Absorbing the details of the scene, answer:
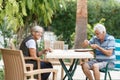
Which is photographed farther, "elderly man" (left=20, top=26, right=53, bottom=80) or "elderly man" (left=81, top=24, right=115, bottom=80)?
"elderly man" (left=81, top=24, right=115, bottom=80)

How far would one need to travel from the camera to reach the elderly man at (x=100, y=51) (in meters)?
6.87

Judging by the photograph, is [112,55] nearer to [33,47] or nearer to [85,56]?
[85,56]

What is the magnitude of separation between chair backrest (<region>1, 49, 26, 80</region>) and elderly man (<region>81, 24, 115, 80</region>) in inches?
71.1

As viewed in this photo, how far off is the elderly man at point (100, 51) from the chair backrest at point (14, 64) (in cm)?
181

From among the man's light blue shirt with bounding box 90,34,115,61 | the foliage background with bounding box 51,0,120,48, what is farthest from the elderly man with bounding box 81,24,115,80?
the foliage background with bounding box 51,0,120,48

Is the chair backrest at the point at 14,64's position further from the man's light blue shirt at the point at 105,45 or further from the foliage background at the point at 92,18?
the foliage background at the point at 92,18

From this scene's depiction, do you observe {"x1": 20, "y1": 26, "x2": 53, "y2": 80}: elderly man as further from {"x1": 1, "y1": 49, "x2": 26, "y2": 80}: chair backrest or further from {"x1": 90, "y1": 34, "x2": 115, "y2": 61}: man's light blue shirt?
{"x1": 1, "y1": 49, "x2": 26, "y2": 80}: chair backrest

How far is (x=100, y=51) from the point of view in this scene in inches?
281

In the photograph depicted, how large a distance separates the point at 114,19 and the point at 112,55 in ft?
33.0

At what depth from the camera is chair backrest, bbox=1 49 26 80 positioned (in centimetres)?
523

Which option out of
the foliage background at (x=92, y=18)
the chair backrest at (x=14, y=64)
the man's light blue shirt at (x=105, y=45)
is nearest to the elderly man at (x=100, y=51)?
the man's light blue shirt at (x=105, y=45)

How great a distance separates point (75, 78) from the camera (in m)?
9.45

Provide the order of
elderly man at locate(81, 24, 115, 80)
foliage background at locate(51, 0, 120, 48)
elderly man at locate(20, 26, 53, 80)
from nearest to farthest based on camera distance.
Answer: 1. elderly man at locate(20, 26, 53, 80)
2. elderly man at locate(81, 24, 115, 80)
3. foliage background at locate(51, 0, 120, 48)

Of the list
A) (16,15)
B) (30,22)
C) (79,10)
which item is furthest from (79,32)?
(16,15)
